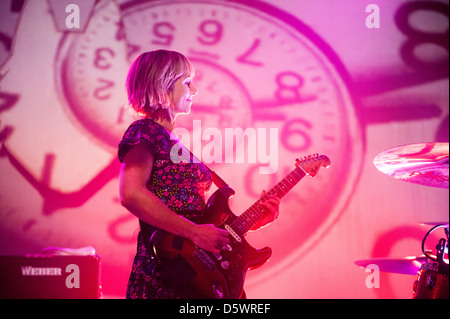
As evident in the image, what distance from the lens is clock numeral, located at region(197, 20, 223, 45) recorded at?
320 centimetres

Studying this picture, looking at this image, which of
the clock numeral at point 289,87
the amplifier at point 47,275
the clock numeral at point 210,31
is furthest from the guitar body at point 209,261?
the clock numeral at point 210,31

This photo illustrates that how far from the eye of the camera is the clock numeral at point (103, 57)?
3223 mm

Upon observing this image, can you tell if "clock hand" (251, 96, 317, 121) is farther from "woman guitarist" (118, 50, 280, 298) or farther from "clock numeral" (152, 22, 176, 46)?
"woman guitarist" (118, 50, 280, 298)

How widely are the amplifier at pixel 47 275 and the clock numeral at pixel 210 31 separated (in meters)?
1.75

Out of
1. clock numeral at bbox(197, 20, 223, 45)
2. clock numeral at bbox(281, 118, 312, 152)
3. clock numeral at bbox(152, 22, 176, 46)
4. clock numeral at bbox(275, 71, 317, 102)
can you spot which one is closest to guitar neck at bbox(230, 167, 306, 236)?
clock numeral at bbox(281, 118, 312, 152)

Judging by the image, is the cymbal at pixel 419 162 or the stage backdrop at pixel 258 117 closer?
the cymbal at pixel 419 162

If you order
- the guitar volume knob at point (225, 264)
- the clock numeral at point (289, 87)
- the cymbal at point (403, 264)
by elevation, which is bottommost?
the cymbal at point (403, 264)

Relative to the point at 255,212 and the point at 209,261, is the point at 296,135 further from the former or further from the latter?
the point at 209,261

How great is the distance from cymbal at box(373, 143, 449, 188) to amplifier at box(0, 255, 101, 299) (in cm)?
168

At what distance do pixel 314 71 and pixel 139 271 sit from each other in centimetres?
221

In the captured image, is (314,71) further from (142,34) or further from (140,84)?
(140,84)

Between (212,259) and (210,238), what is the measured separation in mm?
81

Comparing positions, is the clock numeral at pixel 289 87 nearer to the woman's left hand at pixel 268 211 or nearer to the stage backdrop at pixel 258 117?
the stage backdrop at pixel 258 117

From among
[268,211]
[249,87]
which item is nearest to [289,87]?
[249,87]
